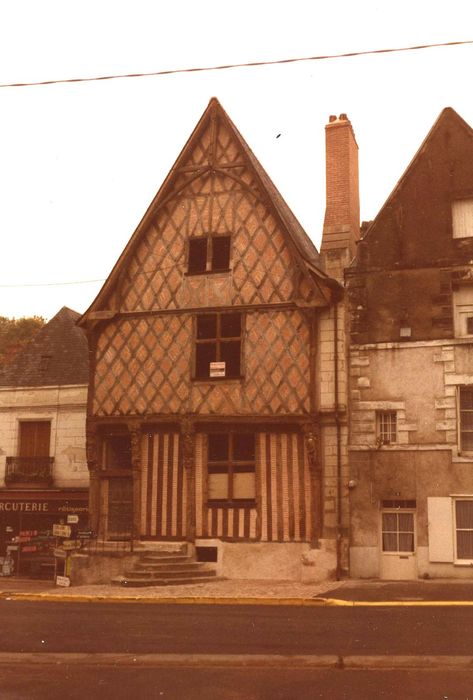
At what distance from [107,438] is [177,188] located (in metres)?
6.77

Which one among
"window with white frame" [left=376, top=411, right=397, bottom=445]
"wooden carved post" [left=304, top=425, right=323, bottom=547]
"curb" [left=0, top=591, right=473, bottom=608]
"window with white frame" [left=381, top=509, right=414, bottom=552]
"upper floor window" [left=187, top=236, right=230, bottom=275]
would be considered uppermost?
"upper floor window" [left=187, top=236, right=230, bottom=275]

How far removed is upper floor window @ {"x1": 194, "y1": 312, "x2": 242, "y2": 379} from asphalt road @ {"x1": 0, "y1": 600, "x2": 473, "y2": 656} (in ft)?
24.5

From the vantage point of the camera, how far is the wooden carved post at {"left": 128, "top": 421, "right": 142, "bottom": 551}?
21.1 m

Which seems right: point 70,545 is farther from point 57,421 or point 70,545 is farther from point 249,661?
point 249,661

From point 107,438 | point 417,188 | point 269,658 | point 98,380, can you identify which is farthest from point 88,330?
point 269,658

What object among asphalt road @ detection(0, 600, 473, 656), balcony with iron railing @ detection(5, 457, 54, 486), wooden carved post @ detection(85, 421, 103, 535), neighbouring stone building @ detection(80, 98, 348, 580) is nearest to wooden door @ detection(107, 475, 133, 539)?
neighbouring stone building @ detection(80, 98, 348, 580)

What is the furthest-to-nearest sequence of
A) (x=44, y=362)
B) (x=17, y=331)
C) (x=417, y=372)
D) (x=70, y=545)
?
(x=17, y=331) → (x=44, y=362) → (x=70, y=545) → (x=417, y=372)

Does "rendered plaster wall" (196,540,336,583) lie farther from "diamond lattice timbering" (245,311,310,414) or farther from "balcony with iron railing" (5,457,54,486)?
"balcony with iron railing" (5,457,54,486)

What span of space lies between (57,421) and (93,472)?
4437 millimetres

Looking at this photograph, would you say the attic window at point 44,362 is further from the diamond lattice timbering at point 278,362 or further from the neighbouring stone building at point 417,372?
the neighbouring stone building at point 417,372

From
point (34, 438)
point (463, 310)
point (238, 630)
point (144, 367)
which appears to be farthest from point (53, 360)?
point (238, 630)

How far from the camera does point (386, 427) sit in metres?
20.3

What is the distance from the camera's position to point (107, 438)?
2212cm

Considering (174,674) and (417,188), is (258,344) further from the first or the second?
(174,674)
